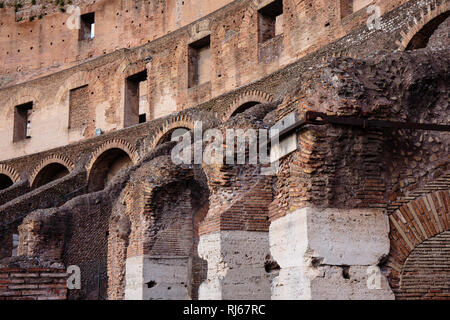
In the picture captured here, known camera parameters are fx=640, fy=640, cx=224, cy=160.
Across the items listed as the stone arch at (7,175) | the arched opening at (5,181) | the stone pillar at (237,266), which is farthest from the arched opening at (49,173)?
the stone pillar at (237,266)

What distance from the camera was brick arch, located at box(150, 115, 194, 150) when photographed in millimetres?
14969

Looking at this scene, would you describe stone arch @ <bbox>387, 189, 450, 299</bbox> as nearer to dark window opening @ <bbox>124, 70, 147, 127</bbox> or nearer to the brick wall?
the brick wall

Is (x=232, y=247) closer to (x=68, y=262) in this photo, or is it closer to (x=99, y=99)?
(x=68, y=262)

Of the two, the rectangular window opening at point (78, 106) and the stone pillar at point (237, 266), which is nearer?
the stone pillar at point (237, 266)

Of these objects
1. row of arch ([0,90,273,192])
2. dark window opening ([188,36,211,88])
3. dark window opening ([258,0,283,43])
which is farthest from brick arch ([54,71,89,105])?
dark window opening ([258,0,283,43])

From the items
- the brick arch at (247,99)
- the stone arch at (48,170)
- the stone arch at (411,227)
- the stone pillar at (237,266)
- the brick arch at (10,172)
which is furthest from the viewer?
the brick arch at (10,172)

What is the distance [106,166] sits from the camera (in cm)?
1730

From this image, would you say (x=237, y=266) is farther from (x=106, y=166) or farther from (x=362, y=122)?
(x=106, y=166)

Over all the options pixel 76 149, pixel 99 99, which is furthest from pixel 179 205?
pixel 99 99

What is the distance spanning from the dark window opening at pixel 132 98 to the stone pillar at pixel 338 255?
1373 centimetres

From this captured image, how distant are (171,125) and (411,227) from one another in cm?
1056

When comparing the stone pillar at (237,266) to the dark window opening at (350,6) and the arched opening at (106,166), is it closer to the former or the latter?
the dark window opening at (350,6)

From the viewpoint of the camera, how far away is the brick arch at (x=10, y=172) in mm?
19062

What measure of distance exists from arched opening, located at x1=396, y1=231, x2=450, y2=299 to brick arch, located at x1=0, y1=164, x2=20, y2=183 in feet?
50.3
